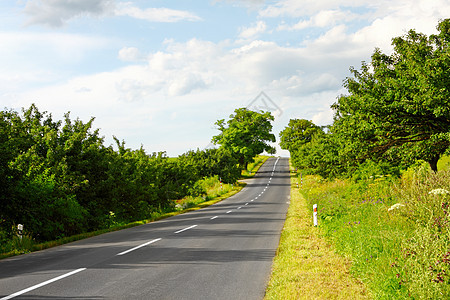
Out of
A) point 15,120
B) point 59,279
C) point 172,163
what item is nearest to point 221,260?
point 59,279

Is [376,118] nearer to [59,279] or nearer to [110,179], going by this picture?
[110,179]

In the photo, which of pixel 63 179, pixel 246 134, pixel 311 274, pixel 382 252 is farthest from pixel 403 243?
pixel 246 134

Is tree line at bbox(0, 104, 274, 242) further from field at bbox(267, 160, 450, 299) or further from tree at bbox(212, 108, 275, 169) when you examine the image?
tree at bbox(212, 108, 275, 169)

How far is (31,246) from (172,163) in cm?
2352

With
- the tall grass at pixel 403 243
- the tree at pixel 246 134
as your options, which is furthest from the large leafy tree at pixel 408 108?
the tree at pixel 246 134

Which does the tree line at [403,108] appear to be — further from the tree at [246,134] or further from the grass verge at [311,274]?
the tree at [246,134]

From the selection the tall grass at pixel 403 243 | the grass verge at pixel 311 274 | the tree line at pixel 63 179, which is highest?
the tree line at pixel 63 179

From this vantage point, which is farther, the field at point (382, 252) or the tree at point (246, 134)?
the tree at point (246, 134)

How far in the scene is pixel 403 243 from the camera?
6.50m

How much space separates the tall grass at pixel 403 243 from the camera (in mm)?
5023

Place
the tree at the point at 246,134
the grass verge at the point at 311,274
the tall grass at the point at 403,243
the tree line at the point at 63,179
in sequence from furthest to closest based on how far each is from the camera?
the tree at the point at 246,134 < the tree line at the point at 63,179 < the grass verge at the point at 311,274 < the tall grass at the point at 403,243

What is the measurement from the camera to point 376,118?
60.4 ft

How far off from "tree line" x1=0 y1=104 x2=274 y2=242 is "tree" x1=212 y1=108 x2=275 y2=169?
38991 mm

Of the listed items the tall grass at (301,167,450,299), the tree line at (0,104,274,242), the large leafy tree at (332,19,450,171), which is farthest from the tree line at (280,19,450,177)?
the tree line at (0,104,274,242)
